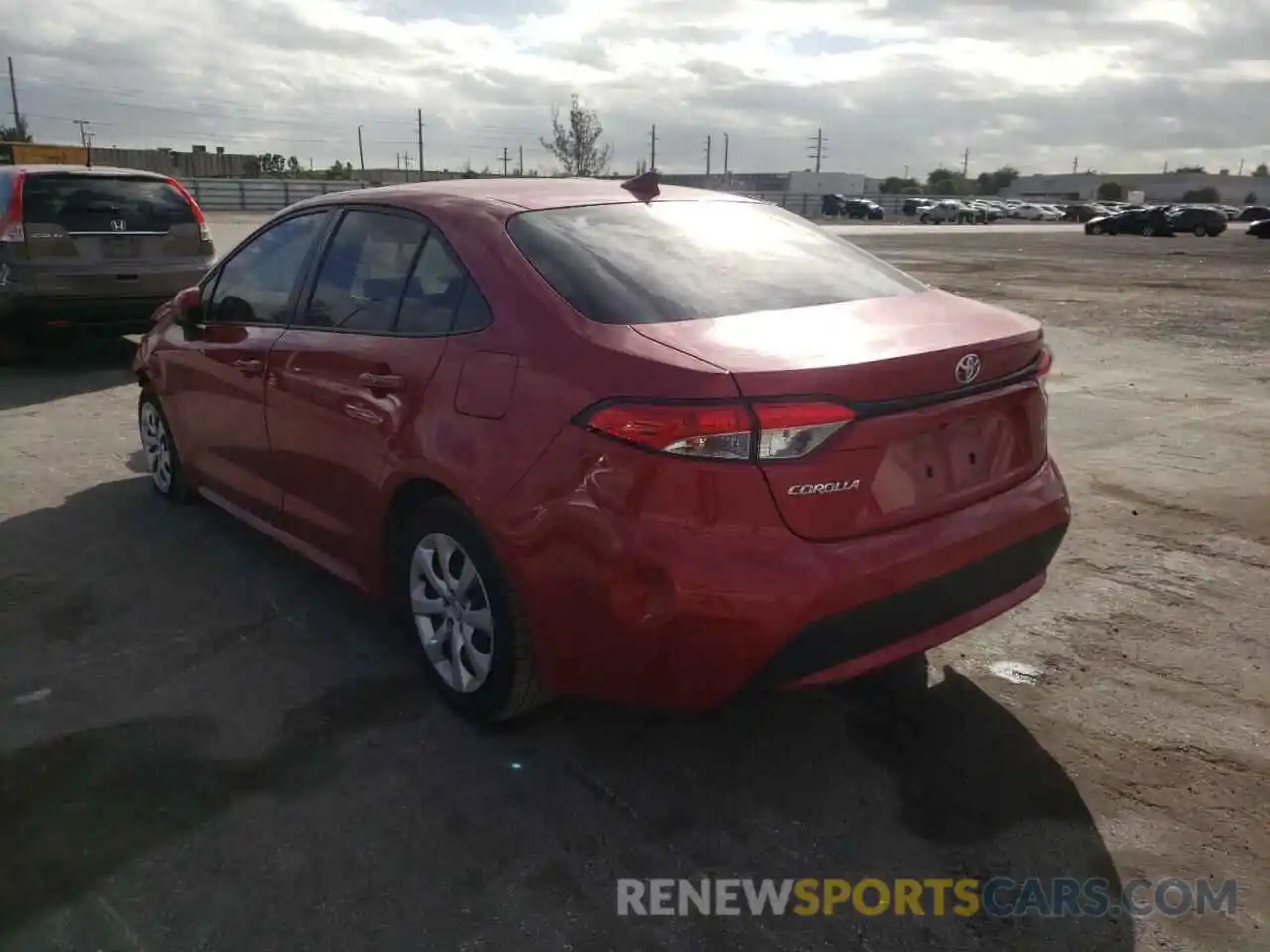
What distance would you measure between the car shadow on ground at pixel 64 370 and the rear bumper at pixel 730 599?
6.53 m

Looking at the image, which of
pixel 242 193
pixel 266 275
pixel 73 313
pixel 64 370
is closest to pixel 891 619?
pixel 266 275

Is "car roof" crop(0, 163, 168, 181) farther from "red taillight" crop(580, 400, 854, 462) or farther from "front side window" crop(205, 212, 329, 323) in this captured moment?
"red taillight" crop(580, 400, 854, 462)

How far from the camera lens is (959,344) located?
2820mm

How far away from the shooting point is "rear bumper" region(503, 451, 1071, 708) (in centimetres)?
250

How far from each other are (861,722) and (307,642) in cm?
205

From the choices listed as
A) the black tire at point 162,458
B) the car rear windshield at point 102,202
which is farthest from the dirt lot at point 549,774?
the car rear windshield at point 102,202

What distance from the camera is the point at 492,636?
2.99m

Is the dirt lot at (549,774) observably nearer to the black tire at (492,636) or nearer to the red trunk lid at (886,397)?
the black tire at (492,636)

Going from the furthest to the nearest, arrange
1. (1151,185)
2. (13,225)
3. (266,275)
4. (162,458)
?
(1151,185)
(13,225)
(162,458)
(266,275)

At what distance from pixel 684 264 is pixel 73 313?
725 cm

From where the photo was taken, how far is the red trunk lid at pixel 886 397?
8.28 ft

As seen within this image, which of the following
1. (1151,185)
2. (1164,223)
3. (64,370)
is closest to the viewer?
(64,370)

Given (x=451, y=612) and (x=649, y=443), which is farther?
(x=451, y=612)

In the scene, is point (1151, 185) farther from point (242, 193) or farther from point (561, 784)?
point (561, 784)
